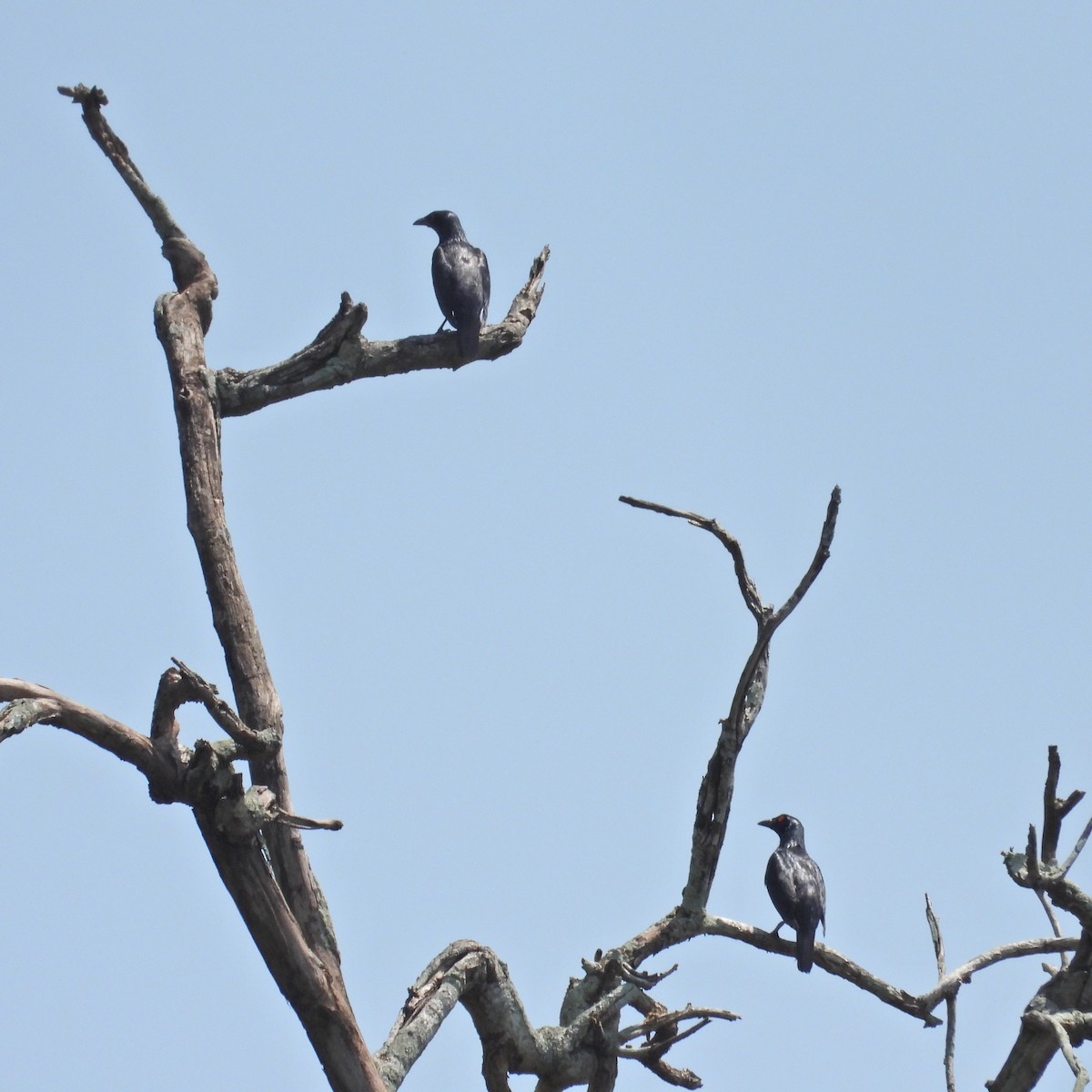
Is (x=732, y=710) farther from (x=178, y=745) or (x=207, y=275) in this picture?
(x=207, y=275)

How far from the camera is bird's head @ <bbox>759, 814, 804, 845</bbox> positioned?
1074 centimetres

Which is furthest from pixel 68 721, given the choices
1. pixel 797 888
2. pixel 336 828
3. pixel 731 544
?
pixel 797 888

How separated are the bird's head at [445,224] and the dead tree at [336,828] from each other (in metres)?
3.96

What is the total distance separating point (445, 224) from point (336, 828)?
759 centimetres

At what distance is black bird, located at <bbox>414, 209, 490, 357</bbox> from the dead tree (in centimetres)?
99

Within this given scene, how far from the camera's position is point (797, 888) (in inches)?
372

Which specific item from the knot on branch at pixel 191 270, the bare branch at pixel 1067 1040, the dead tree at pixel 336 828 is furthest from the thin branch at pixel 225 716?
the bare branch at pixel 1067 1040

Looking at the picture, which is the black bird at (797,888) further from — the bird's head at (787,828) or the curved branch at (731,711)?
the curved branch at (731,711)

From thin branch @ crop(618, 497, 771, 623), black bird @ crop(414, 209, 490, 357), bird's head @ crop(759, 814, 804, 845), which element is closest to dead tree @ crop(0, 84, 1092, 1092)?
thin branch @ crop(618, 497, 771, 623)

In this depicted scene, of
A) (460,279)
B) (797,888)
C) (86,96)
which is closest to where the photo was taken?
(86,96)

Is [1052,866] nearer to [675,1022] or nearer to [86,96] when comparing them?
[675,1022]

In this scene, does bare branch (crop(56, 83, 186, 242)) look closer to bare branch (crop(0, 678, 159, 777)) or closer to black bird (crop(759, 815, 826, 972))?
bare branch (crop(0, 678, 159, 777))

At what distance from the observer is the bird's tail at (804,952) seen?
7.35m

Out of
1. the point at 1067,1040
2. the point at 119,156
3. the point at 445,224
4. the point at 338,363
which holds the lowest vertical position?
the point at 1067,1040
